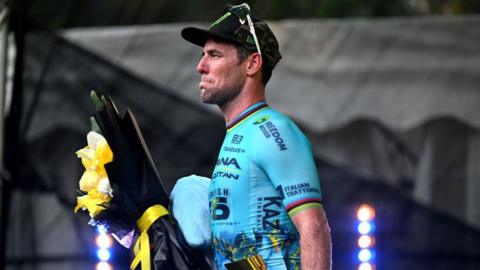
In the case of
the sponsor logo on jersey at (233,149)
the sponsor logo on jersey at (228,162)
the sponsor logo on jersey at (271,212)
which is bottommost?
the sponsor logo on jersey at (271,212)

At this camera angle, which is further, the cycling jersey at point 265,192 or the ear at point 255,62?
the ear at point 255,62

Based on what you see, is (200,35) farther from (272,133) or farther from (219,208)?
(219,208)

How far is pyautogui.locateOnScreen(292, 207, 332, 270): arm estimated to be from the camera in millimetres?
3371

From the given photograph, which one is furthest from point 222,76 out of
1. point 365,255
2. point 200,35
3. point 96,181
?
point 365,255

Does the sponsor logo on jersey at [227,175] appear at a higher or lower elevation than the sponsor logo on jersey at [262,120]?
lower

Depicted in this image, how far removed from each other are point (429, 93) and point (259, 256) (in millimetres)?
4375

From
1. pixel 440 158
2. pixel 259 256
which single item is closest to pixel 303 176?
pixel 259 256

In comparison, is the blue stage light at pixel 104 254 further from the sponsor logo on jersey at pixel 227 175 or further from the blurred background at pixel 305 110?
the sponsor logo on jersey at pixel 227 175

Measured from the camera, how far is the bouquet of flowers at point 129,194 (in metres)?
3.71

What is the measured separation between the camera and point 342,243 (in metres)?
7.51

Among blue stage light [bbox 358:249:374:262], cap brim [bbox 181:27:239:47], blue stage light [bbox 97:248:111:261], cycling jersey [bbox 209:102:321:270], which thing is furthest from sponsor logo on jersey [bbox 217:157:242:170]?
blue stage light [bbox 358:249:374:262]

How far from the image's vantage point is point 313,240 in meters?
3.38

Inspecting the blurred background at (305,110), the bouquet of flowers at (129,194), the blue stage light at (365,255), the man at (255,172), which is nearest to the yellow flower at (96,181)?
the bouquet of flowers at (129,194)

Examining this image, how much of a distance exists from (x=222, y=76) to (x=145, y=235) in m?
0.59
